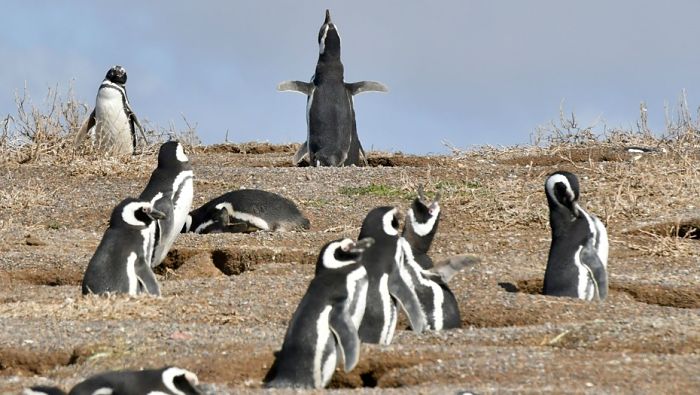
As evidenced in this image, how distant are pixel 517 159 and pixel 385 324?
27.7ft

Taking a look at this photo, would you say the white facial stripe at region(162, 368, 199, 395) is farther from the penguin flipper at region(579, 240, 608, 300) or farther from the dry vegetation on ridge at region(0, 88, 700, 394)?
the penguin flipper at region(579, 240, 608, 300)

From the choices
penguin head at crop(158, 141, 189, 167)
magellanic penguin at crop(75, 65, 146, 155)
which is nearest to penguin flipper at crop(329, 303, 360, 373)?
penguin head at crop(158, 141, 189, 167)

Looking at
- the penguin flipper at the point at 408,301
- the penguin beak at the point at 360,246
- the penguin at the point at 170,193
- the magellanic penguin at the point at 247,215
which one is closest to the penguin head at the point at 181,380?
the penguin beak at the point at 360,246

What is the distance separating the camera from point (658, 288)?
8812 millimetres

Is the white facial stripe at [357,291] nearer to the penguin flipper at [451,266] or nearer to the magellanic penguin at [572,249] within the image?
the penguin flipper at [451,266]

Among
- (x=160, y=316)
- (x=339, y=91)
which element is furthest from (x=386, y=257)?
(x=339, y=91)

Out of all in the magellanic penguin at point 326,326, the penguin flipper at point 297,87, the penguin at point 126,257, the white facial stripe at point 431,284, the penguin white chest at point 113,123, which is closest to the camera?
the magellanic penguin at point 326,326

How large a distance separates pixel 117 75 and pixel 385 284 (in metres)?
11.6

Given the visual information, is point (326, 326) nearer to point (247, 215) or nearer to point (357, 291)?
point (357, 291)

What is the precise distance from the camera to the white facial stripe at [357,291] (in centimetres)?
651

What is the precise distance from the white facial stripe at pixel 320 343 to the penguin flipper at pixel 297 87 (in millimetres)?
10846

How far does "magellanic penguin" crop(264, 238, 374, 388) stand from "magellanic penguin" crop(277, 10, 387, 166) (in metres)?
9.68

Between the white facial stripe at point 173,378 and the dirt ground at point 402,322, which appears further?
the dirt ground at point 402,322

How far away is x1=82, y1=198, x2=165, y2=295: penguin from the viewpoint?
8477mm
